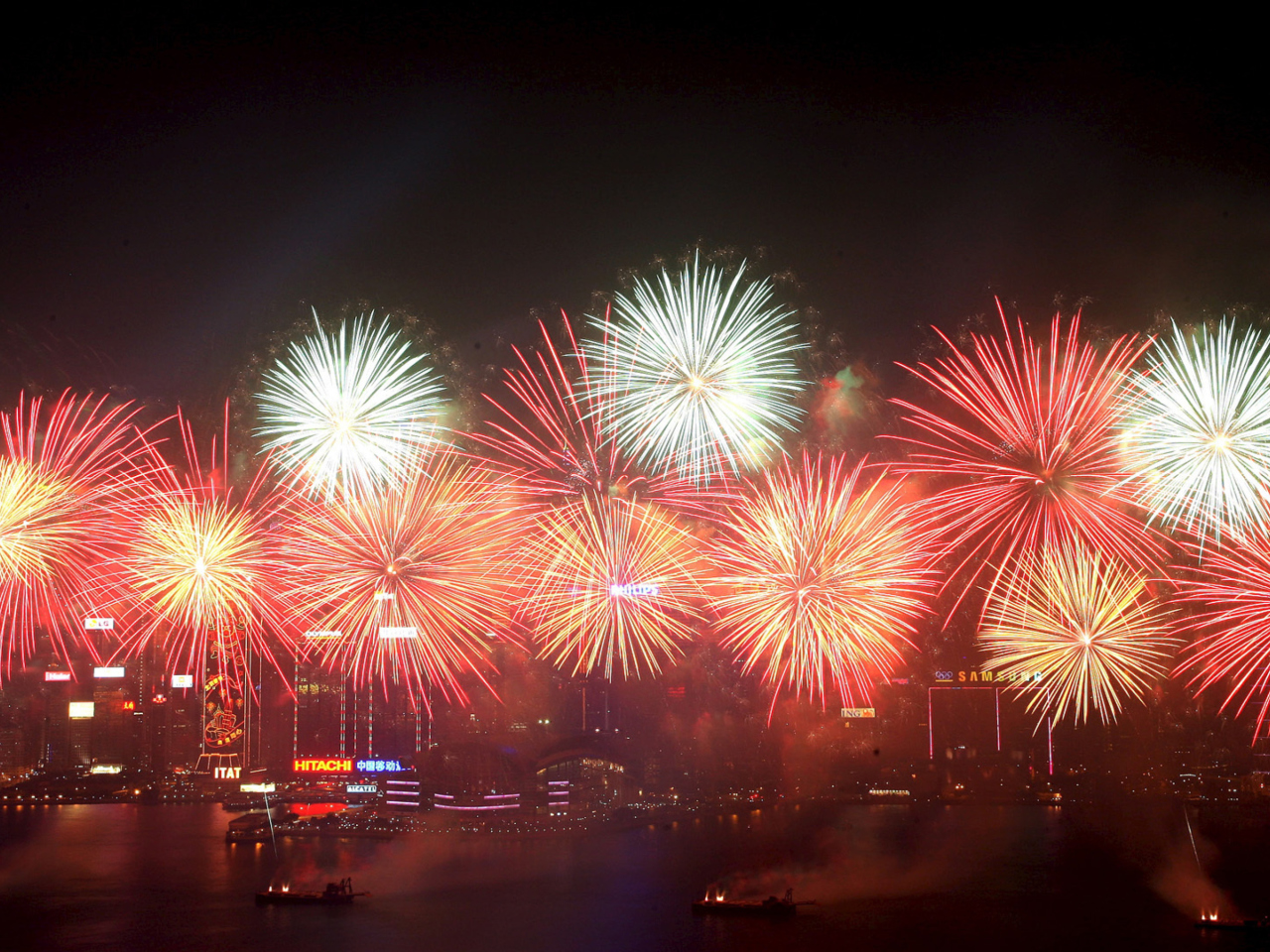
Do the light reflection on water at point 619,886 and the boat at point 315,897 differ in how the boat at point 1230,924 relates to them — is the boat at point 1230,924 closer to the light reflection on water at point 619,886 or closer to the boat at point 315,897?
the light reflection on water at point 619,886

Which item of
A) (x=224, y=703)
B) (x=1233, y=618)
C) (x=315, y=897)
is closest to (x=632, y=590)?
(x=315, y=897)

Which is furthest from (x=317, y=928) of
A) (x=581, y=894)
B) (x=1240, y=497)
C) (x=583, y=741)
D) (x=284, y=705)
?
(x=284, y=705)

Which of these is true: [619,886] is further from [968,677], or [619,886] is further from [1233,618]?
[968,677]

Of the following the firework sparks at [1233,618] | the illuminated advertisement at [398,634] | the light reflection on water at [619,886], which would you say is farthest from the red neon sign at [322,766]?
the firework sparks at [1233,618]

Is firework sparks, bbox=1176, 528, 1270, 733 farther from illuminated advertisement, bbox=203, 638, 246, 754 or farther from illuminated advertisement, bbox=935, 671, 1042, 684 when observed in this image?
illuminated advertisement, bbox=203, 638, 246, 754

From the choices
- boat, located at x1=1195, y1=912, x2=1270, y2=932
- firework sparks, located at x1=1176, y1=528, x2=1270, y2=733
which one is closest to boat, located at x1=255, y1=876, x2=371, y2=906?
boat, located at x1=1195, y1=912, x2=1270, y2=932
